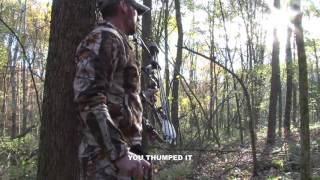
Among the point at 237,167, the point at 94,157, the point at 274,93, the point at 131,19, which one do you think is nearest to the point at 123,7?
the point at 131,19

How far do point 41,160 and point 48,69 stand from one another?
781mm

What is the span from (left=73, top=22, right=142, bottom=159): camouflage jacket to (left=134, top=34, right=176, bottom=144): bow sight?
1.28 feet

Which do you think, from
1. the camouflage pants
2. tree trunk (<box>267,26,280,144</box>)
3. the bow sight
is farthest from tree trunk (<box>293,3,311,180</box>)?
tree trunk (<box>267,26,280,144</box>)

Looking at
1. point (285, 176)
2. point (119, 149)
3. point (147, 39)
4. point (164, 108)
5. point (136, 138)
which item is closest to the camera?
point (119, 149)

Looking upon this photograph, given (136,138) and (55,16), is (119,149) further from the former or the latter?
(55,16)

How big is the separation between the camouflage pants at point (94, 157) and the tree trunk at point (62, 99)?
871mm

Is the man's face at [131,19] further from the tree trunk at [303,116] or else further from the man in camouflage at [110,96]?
the tree trunk at [303,116]

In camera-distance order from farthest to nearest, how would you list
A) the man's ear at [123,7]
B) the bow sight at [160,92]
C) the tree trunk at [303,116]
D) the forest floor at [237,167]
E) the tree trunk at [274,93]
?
the tree trunk at [274,93], the forest floor at [237,167], the tree trunk at [303,116], the bow sight at [160,92], the man's ear at [123,7]

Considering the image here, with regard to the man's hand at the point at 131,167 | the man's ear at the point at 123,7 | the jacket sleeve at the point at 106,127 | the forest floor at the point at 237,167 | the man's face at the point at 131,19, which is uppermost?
the man's ear at the point at 123,7

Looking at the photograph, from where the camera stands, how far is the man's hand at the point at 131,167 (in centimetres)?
262

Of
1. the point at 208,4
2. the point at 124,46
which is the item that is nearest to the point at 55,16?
the point at 124,46

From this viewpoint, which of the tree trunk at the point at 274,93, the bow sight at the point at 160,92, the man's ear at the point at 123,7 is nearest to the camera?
the man's ear at the point at 123,7

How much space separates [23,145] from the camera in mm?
15719

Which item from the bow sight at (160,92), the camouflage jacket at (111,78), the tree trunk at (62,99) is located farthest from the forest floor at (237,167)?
the camouflage jacket at (111,78)
